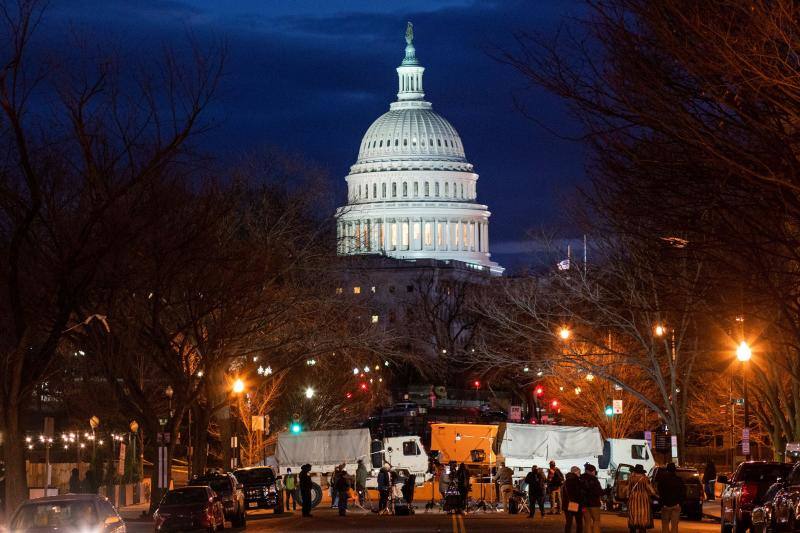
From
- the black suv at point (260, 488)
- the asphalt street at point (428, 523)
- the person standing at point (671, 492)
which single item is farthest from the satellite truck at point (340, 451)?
the person standing at point (671, 492)

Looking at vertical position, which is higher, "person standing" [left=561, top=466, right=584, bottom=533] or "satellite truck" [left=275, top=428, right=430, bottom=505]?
"satellite truck" [left=275, top=428, right=430, bottom=505]

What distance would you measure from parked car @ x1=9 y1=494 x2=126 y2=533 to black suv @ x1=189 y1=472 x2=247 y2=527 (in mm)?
13230

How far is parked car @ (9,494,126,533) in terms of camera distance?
79.5ft

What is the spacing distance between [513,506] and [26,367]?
56.2 feet

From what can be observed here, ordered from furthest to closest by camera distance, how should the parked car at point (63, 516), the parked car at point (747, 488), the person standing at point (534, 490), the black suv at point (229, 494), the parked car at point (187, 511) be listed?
the person standing at point (534, 490)
the black suv at point (229, 494)
the parked car at point (187, 511)
the parked car at point (747, 488)
the parked car at point (63, 516)

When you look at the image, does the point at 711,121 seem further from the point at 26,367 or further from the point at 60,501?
the point at 26,367

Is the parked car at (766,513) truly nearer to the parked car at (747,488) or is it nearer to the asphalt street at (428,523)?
the parked car at (747,488)

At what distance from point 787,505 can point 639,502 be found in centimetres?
557

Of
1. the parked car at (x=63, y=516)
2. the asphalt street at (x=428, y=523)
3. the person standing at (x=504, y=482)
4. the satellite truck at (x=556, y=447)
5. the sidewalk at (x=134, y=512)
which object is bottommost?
the asphalt street at (x=428, y=523)

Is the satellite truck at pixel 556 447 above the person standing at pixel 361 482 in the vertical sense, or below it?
above

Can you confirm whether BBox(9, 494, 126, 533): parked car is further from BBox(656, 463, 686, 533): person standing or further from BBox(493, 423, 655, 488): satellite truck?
BBox(493, 423, 655, 488): satellite truck

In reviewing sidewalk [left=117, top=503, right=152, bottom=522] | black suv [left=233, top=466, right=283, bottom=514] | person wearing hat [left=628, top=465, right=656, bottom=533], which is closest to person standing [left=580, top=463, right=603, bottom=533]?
person wearing hat [left=628, top=465, right=656, bottom=533]

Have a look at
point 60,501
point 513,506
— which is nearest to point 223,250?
point 513,506

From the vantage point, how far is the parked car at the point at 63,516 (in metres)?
24.2
